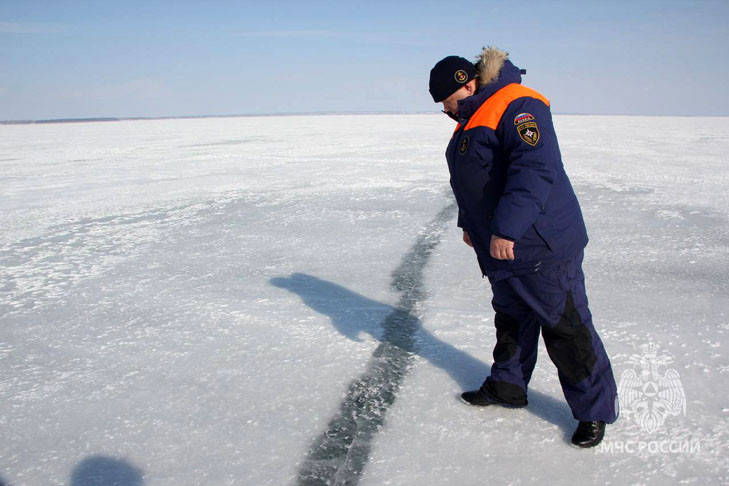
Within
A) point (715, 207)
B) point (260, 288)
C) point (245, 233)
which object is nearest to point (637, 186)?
point (715, 207)

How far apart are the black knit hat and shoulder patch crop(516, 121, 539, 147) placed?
0.76ft

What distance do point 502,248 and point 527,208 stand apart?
135 mm

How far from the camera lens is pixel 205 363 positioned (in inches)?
86.0

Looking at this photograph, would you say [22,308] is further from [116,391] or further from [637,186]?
[637,186]

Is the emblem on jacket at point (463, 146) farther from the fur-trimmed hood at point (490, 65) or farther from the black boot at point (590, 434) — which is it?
the black boot at point (590, 434)

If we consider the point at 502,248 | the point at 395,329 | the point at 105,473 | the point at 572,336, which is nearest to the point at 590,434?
the point at 572,336

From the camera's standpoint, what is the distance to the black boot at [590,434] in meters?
1.62

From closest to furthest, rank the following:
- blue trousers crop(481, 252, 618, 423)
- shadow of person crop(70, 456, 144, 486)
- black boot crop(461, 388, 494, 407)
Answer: shadow of person crop(70, 456, 144, 486), blue trousers crop(481, 252, 618, 423), black boot crop(461, 388, 494, 407)

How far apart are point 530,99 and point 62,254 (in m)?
3.35

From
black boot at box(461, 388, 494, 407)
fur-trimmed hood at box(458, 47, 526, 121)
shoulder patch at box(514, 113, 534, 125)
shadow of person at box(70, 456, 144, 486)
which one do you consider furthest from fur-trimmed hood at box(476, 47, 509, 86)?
shadow of person at box(70, 456, 144, 486)

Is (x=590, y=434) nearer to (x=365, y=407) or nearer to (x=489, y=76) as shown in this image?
(x=365, y=407)

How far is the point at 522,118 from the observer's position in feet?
5.07

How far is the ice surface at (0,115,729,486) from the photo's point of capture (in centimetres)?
160

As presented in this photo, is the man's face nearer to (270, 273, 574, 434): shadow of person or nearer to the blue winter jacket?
the blue winter jacket
